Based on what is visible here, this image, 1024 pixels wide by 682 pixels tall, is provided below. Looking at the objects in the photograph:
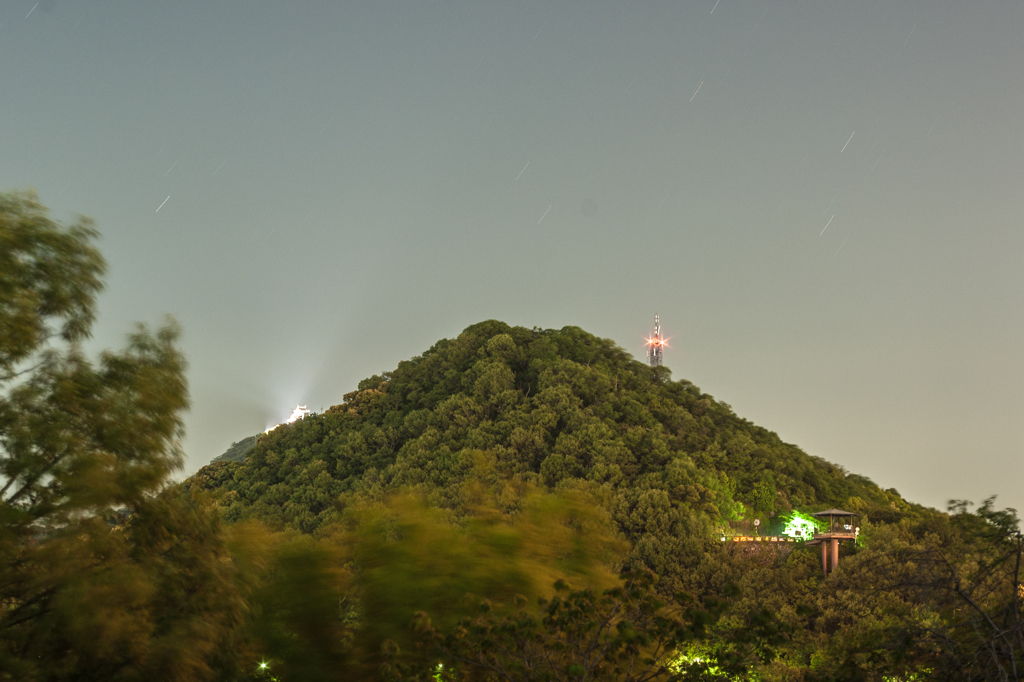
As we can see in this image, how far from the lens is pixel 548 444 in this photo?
43062mm

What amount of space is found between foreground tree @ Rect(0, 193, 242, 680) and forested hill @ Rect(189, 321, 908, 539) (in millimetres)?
27092

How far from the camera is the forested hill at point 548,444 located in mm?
38844

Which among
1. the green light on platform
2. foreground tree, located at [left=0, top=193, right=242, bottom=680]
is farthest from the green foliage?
foreground tree, located at [left=0, top=193, right=242, bottom=680]

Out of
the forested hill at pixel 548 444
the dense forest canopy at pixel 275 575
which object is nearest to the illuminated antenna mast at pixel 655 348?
the forested hill at pixel 548 444

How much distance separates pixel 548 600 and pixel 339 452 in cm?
3834

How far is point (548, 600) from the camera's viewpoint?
23.8 feet

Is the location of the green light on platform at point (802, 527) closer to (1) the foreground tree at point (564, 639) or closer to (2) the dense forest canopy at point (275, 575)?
(2) the dense forest canopy at point (275, 575)

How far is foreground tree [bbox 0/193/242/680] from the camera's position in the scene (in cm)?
561

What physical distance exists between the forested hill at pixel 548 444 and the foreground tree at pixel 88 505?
27092mm

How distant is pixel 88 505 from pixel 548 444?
37.7m

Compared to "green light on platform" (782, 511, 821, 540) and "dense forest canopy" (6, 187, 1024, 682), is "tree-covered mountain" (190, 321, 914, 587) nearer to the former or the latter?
"green light on platform" (782, 511, 821, 540)

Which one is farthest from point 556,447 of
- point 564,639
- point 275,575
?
point 275,575

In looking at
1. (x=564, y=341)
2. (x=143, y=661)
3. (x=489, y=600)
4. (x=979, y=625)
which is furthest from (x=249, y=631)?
(x=564, y=341)

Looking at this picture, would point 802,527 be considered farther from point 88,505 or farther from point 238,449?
point 238,449
